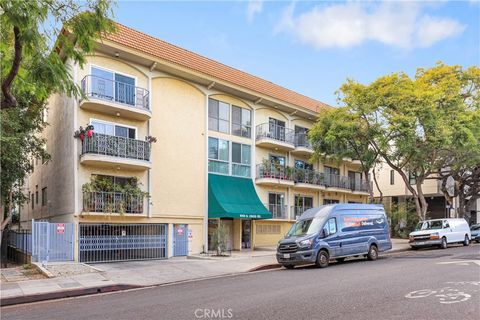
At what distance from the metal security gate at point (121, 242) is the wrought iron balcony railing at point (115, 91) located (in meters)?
5.96

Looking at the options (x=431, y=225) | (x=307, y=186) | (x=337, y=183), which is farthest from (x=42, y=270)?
(x=337, y=183)

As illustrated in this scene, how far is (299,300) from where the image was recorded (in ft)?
31.6

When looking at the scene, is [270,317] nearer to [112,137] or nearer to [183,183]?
[112,137]

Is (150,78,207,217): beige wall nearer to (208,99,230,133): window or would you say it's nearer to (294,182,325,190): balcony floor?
(208,99,230,133): window

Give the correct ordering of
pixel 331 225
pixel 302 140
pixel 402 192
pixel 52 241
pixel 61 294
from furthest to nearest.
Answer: pixel 402 192, pixel 302 140, pixel 52 241, pixel 331 225, pixel 61 294

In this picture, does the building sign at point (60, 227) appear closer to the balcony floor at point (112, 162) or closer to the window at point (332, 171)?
the balcony floor at point (112, 162)

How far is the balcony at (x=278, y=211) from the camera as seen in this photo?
95.8 ft

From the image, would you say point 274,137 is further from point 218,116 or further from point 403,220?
point 403,220

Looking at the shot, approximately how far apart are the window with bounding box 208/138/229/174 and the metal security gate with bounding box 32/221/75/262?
913 cm

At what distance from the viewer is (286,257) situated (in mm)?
17438

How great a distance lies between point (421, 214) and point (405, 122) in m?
9.31

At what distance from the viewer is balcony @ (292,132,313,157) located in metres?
31.3

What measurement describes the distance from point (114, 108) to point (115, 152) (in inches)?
81.5

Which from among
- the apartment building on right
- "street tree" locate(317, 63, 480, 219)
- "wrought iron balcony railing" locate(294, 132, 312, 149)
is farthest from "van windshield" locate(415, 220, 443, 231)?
the apartment building on right
